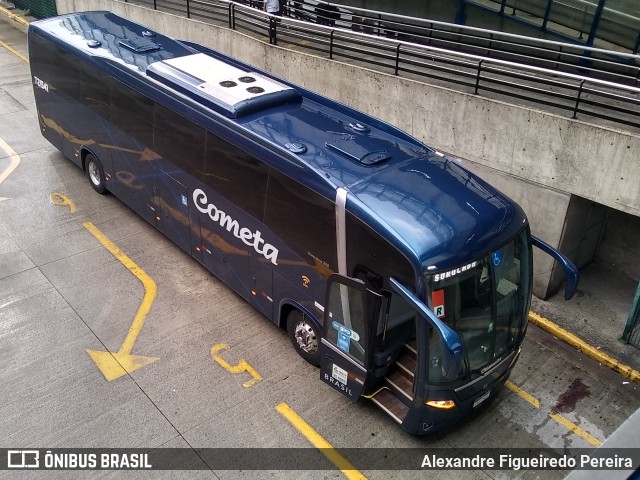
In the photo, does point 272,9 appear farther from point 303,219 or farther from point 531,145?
point 303,219

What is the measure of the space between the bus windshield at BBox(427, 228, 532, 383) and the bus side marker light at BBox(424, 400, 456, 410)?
0.99 ft

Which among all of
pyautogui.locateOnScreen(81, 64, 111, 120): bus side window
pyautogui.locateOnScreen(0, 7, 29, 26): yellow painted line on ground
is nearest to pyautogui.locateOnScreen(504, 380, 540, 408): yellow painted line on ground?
pyautogui.locateOnScreen(81, 64, 111, 120): bus side window

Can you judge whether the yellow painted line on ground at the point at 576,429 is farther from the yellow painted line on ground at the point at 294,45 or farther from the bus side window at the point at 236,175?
the yellow painted line on ground at the point at 294,45

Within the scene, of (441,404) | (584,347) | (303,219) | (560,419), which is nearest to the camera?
(441,404)

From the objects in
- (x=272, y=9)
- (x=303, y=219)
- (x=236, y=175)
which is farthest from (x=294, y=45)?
(x=303, y=219)

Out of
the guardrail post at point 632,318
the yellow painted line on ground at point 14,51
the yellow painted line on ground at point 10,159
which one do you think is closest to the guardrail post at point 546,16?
the guardrail post at point 632,318

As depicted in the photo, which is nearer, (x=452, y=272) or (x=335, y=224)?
(x=452, y=272)

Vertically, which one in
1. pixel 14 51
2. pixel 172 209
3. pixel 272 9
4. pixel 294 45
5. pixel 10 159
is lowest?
pixel 10 159

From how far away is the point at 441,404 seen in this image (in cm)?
671

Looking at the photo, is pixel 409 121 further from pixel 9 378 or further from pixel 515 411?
pixel 9 378

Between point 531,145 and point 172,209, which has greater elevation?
point 531,145

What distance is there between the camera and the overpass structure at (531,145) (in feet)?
28.3

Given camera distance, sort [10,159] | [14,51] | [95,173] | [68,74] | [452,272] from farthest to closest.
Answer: [14,51] < [10,159] < [95,173] < [68,74] < [452,272]

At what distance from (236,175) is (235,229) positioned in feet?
2.59
